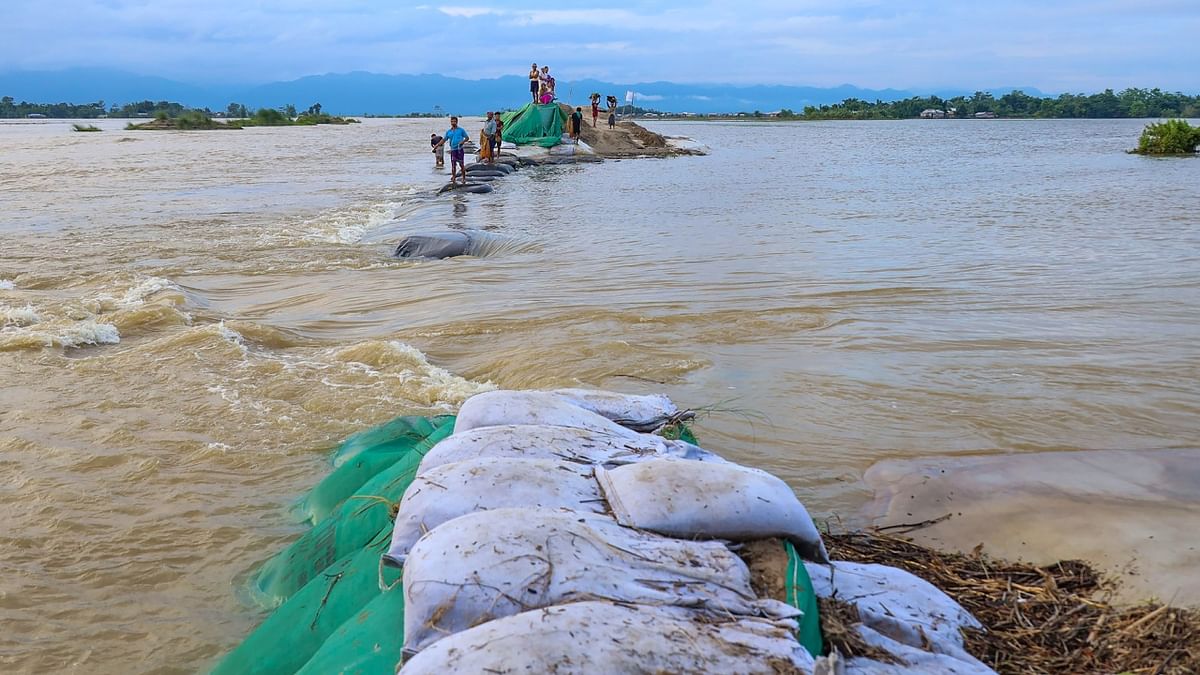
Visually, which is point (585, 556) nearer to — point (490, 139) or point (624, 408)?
point (624, 408)

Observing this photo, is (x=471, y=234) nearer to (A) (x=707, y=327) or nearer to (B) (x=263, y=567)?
(A) (x=707, y=327)

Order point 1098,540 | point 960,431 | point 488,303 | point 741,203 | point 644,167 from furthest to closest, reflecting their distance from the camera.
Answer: point 644,167
point 741,203
point 488,303
point 960,431
point 1098,540

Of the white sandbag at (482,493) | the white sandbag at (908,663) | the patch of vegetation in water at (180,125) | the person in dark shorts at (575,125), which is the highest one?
the patch of vegetation in water at (180,125)

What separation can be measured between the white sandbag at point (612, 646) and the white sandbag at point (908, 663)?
30 cm

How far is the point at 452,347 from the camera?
22.8 feet

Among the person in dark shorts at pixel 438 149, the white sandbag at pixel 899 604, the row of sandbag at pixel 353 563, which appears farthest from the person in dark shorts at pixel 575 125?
the white sandbag at pixel 899 604

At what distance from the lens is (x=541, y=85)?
101ft

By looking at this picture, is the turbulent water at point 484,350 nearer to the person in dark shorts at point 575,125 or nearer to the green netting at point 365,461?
the green netting at point 365,461

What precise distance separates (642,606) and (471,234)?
10.1 metres

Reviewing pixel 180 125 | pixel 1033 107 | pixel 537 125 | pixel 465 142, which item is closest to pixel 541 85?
pixel 537 125

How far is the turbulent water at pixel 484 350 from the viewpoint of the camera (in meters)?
3.96

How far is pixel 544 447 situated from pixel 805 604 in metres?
1.07

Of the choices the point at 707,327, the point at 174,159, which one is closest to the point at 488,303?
the point at 707,327

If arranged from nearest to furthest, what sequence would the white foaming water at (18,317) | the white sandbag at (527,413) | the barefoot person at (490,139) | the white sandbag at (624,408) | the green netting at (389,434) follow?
the white sandbag at (527,413) < the white sandbag at (624,408) < the green netting at (389,434) < the white foaming water at (18,317) < the barefoot person at (490,139)
